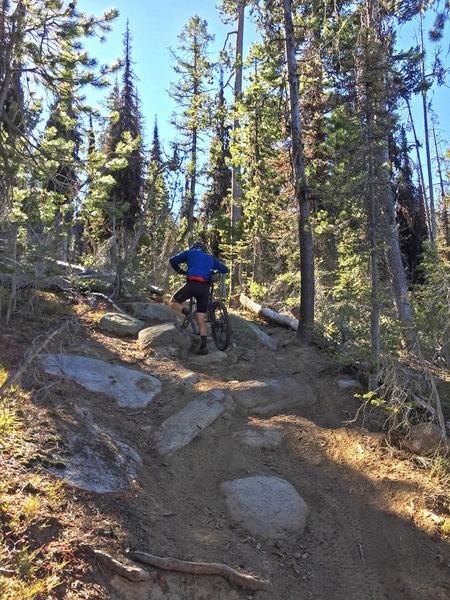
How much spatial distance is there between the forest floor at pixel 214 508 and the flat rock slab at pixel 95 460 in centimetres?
11

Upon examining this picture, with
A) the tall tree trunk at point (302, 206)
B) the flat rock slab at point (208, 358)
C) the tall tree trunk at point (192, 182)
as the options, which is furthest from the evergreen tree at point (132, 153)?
the flat rock slab at point (208, 358)

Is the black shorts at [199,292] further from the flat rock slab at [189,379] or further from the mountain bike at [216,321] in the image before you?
the flat rock slab at [189,379]

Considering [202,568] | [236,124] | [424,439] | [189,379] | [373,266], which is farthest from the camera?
[236,124]

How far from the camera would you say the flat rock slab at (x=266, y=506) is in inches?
201

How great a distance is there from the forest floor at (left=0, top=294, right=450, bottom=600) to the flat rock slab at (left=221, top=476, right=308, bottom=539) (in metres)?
0.10

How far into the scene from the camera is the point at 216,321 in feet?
32.9

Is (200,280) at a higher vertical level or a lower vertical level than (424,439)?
higher

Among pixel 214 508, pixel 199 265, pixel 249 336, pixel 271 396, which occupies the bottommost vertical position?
pixel 214 508

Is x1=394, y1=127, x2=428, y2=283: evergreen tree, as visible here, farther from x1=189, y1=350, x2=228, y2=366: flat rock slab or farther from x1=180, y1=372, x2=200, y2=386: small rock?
x1=180, y1=372, x2=200, y2=386: small rock

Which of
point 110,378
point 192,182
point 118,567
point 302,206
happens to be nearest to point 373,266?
point 302,206

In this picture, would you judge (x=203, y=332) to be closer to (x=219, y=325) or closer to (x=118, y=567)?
(x=219, y=325)

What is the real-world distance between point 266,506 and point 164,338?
4.82 m

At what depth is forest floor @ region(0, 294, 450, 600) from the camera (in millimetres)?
3695

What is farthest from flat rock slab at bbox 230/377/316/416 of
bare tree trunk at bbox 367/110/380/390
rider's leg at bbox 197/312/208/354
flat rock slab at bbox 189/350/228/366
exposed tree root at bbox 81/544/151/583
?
exposed tree root at bbox 81/544/151/583
